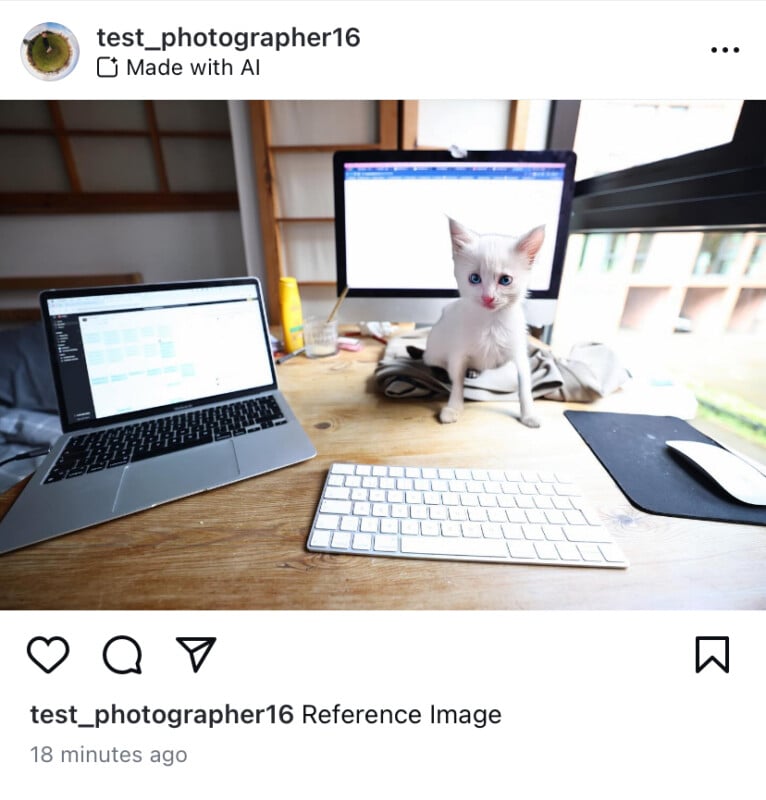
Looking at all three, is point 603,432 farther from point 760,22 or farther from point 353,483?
point 760,22

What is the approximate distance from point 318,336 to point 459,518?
2.02 ft

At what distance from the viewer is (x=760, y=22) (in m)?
0.41

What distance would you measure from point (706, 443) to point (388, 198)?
26.2 inches

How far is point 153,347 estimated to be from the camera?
1.83 feet

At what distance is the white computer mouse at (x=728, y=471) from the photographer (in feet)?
1.37

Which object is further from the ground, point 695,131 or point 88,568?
point 695,131

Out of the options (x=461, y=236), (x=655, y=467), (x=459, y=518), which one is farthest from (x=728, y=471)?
(x=461, y=236)

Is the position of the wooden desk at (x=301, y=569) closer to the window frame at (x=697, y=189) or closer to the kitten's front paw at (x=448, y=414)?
the kitten's front paw at (x=448, y=414)

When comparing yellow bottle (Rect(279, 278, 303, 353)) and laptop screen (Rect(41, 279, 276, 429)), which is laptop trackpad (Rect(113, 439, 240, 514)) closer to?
laptop screen (Rect(41, 279, 276, 429))
